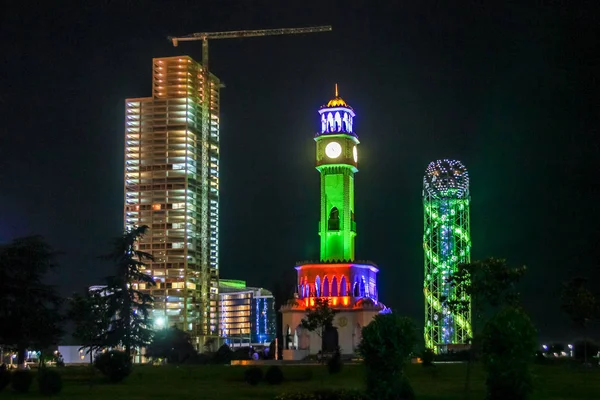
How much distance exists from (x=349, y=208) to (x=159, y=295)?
95578 millimetres

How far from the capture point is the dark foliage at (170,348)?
9244 centimetres

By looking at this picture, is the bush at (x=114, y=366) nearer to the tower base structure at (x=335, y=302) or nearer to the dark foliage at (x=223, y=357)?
the dark foliage at (x=223, y=357)

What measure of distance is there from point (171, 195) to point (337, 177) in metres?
95.1

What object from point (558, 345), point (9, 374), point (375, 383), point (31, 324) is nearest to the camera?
point (375, 383)

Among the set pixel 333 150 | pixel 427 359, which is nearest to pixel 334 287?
pixel 333 150

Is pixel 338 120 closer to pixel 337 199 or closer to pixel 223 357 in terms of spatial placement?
pixel 337 199

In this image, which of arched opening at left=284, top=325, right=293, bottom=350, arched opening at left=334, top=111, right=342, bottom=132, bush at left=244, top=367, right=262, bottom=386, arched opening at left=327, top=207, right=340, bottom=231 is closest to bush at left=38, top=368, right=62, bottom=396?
bush at left=244, top=367, right=262, bottom=386

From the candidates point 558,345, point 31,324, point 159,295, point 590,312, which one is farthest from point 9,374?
point 159,295

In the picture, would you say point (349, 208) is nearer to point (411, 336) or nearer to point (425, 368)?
point (425, 368)

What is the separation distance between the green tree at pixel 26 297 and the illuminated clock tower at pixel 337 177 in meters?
40.2

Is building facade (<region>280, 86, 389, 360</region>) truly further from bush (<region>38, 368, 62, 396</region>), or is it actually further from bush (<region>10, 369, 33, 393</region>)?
bush (<region>38, 368, 62, 396</region>)

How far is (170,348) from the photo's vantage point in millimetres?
94438

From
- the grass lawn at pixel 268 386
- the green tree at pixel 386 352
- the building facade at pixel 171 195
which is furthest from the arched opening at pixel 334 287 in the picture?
the building facade at pixel 171 195

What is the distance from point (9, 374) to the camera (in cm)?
5041
